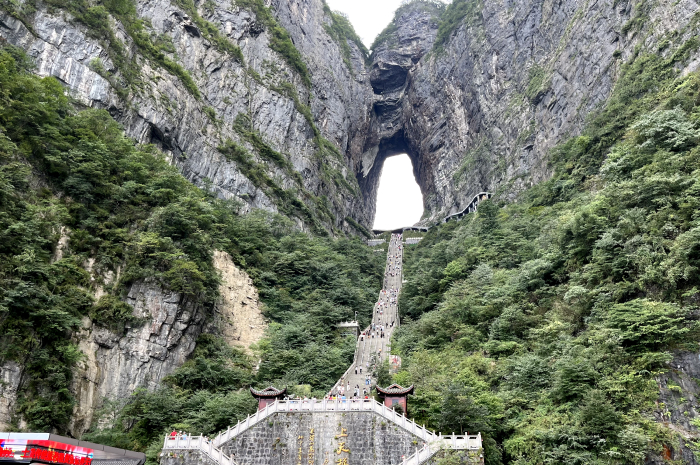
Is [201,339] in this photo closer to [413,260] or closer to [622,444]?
[622,444]

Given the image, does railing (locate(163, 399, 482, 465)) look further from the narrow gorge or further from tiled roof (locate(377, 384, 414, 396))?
the narrow gorge

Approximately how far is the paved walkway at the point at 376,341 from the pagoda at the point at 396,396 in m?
3.76

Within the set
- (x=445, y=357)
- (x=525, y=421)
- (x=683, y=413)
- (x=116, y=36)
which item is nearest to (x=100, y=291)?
(x=445, y=357)

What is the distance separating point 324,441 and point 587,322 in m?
9.32

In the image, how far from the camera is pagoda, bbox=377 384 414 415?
1546 centimetres

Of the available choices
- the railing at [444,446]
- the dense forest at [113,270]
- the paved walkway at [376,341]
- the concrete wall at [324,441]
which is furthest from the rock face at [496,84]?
the concrete wall at [324,441]

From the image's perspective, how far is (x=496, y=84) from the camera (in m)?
59.8

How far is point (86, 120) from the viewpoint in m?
25.7

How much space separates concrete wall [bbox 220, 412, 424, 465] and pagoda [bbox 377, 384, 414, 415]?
2.95 ft

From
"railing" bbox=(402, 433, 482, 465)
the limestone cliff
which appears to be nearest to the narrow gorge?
the limestone cliff

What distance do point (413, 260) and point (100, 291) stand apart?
2993cm

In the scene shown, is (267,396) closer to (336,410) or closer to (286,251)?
(336,410)

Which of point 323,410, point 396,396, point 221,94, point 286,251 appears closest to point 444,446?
point 396,396

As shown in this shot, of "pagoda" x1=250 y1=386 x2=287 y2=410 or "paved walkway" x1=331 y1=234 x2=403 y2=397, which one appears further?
"paved walkway" x1=331 y1=234 x2=403 y2=397
